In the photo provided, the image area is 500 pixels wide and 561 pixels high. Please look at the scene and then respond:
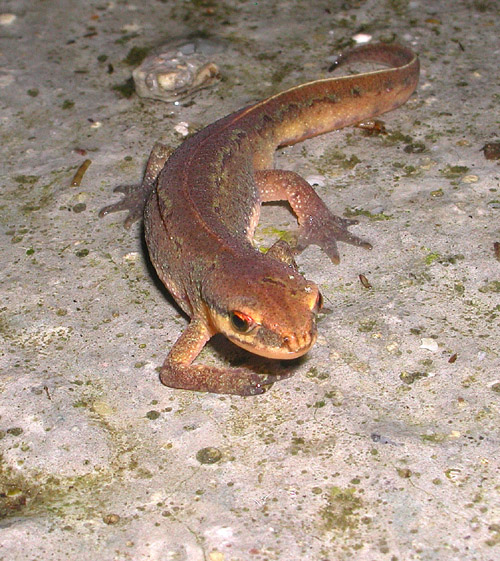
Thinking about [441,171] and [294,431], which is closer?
[294,431]

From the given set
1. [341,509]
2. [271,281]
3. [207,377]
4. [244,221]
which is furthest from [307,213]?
[341,509]

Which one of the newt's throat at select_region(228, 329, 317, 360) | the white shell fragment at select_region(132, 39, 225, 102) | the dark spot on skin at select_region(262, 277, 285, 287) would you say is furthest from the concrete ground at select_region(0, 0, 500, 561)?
the dark spot on skin at select_region(262, 277, 285, 287)

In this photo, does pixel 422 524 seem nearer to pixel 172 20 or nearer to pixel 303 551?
pixel 303 551

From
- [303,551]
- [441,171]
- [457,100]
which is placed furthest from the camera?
[457,100]

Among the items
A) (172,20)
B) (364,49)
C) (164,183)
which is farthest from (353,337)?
(172,20)

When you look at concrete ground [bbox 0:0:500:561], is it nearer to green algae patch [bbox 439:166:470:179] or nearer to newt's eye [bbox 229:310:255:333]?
green algae patch [bbox 439:166:470:179]

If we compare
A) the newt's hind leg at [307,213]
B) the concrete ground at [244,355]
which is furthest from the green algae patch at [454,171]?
the newt's hind leg at [307,213]

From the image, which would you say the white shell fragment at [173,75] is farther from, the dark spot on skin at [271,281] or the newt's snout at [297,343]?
the newt's snout at [297,343]
